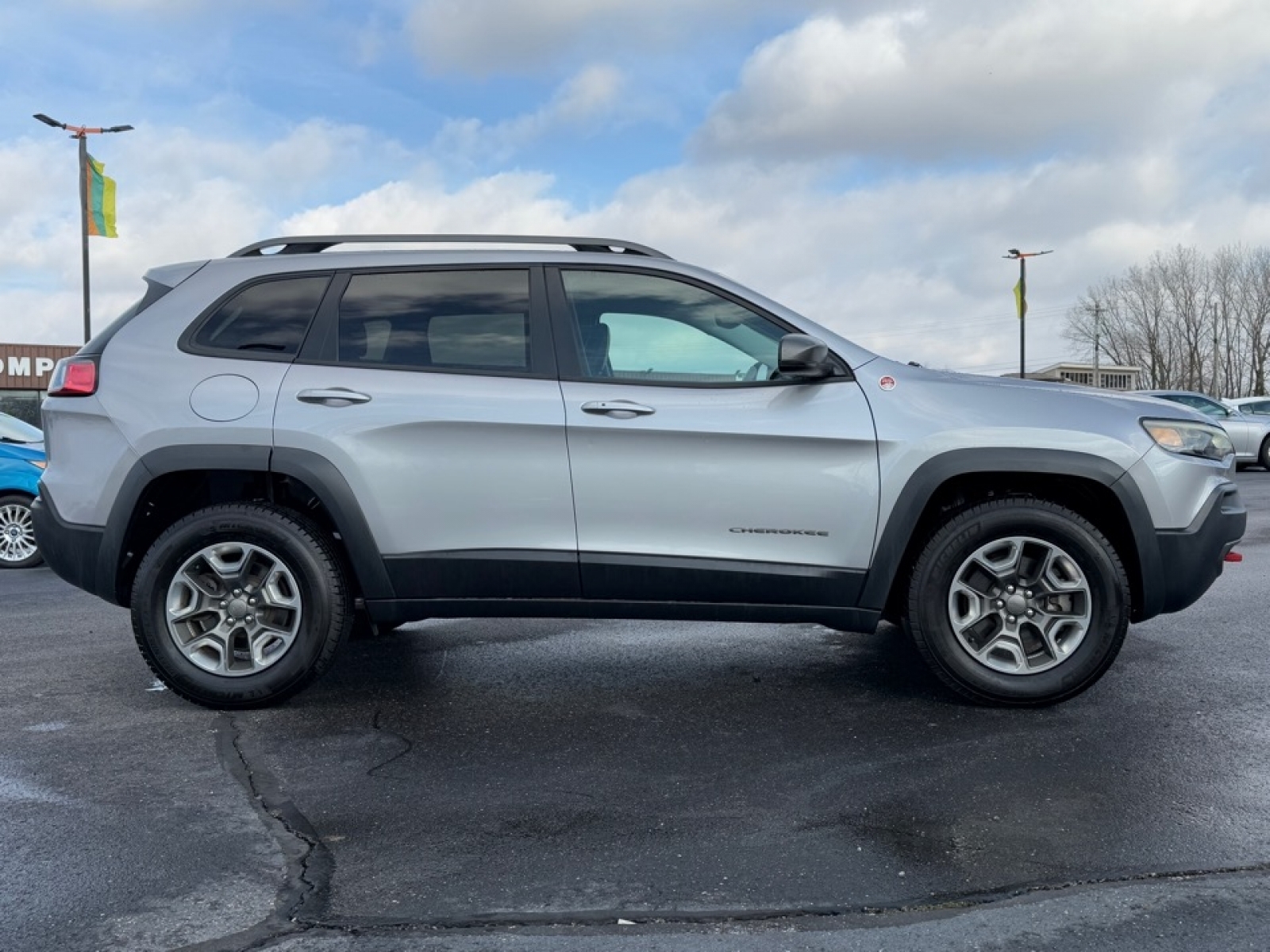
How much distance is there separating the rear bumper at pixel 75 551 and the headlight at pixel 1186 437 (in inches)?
162

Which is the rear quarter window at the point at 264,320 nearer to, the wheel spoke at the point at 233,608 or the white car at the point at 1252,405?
the wheel spoke at the point at 233,608

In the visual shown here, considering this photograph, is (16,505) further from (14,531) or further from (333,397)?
(333,397)

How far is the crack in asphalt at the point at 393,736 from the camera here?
3998 millimetres

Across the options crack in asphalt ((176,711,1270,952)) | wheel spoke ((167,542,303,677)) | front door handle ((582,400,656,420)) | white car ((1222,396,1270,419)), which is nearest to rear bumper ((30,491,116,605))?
wheel spoke ((167,542,303,677))

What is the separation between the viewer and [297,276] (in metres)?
4.92

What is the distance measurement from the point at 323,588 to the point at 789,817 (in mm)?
2096

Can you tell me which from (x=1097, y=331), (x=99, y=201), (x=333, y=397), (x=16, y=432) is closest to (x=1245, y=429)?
(x=16, y=432)

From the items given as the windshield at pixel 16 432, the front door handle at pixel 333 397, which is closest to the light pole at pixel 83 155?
the windshield at pixel 16 432

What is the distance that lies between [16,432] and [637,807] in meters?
8.86

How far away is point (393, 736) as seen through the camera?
438cm

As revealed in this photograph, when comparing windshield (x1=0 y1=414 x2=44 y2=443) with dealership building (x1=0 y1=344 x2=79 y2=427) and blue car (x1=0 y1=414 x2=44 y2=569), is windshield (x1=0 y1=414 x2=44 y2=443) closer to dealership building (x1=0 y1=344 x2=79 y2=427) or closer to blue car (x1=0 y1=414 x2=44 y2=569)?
blue car (x1=0 y1=414 x2=44 y2=569)

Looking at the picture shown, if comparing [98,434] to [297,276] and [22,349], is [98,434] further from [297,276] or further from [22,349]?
[22,349]

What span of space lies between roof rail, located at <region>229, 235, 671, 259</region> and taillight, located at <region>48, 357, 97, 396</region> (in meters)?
0.74

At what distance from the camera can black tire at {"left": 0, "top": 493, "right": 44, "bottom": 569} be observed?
32.6 ft
